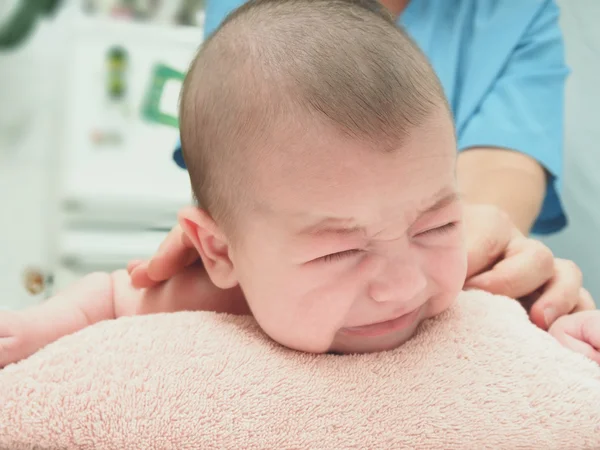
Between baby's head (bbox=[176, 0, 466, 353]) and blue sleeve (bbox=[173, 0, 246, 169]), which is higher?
baby's head (bbox=[176, 0, 466, 353])

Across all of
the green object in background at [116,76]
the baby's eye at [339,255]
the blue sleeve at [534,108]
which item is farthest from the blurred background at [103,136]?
the baby's eye at [339,255]

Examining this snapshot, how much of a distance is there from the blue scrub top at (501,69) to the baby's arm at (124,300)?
402 mm

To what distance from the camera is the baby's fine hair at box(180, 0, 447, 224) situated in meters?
0.52

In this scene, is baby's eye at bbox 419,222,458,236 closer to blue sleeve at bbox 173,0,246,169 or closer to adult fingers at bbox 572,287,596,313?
adult fingers at bbox 572,287,596,313

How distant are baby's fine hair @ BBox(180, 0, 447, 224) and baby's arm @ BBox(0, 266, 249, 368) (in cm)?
19

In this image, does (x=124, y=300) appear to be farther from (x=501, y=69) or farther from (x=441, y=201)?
(x=501, y=69)

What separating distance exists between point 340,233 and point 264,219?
7 centimetres

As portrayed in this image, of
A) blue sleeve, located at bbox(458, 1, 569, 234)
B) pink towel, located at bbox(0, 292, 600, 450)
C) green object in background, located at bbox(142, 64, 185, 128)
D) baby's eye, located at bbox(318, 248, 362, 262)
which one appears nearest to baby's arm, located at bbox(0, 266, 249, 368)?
pink towel, located at bbox(0, 292, 600, 450)

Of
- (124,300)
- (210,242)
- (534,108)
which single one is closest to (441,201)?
(210,242)

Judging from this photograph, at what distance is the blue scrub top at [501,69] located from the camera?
1094 millimetres

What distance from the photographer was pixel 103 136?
1.60 m

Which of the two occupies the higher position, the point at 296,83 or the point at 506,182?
the point at 296,83

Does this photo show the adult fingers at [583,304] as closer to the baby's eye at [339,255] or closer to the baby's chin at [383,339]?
the baby's chin at [383,339]

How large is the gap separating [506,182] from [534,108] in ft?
0.58
